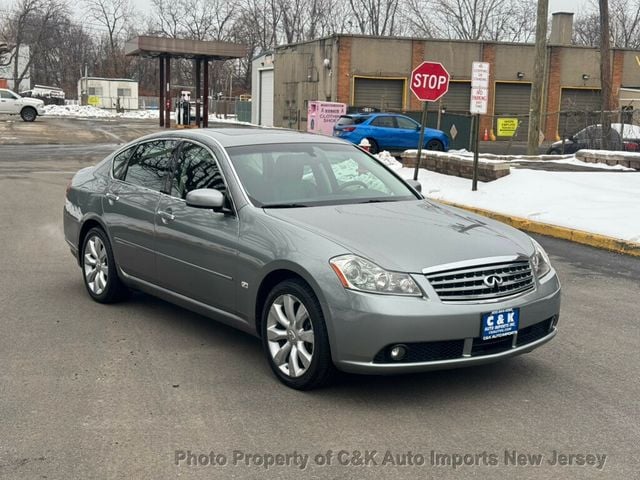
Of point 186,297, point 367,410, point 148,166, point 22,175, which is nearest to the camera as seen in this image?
point 367,410

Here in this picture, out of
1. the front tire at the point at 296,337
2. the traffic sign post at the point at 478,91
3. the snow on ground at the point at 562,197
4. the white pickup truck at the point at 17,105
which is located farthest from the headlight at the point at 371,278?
the white pickup truck at the point at 17,105

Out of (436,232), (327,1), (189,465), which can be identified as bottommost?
(189,465)

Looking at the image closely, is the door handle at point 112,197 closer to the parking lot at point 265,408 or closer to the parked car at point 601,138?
the parking lot at point 265,408

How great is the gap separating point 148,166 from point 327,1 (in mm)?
71527

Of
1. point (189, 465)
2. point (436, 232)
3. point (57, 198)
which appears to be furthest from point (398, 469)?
point (57, 198)

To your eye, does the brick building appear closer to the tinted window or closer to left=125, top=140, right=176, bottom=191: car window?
the tinted window

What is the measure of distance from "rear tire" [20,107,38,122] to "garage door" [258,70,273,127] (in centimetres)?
1340

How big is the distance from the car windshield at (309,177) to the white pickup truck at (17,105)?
41477 mm

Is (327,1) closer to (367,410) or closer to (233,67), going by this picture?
(233,67)

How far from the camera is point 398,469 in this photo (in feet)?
12.2

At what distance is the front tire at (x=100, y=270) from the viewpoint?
6.63 metres

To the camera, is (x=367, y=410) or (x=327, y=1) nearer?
(x=367, y=410)

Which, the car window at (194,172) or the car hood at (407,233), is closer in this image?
the car hood at (407,233)

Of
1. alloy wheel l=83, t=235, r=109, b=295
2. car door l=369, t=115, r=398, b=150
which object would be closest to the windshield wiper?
alloy wheel l=83, t=235, r=109, b=295
